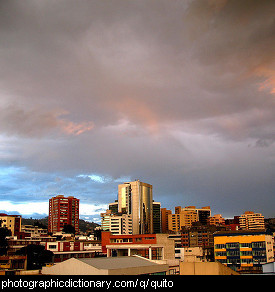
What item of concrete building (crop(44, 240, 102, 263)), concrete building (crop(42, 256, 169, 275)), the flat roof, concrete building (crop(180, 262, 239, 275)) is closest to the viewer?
concrete building (crop(180, 262, 239, 275))

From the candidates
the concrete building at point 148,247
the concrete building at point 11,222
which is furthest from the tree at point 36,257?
the concrete building at point 11,222

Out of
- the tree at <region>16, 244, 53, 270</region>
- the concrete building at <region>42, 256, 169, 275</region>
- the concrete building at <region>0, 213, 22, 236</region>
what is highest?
the concrete building at <region>0, 213, 22, 236</region>

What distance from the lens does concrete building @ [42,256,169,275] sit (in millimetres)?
39969

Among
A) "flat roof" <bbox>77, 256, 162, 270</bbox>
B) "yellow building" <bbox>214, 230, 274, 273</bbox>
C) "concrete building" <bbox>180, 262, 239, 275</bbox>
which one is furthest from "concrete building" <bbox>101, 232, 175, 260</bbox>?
"concrete building" <bbox>180, 262, 239, 275</bbox>

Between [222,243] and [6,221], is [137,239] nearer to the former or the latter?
[222,243]

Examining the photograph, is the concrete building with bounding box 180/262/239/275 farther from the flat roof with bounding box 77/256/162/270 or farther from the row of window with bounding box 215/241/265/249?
the row of window with bounding box 215/241/265/249

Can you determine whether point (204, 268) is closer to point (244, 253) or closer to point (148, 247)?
point (148, 247)

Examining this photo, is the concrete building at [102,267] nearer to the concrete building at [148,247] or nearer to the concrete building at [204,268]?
the concrete building at [204,268]

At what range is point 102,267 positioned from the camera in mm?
40812

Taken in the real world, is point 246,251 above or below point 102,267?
below

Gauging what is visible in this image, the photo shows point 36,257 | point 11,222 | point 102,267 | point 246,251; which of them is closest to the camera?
point 102,267

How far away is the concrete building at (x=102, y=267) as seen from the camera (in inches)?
1574

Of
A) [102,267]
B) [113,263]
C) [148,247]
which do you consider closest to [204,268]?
[102,267]
